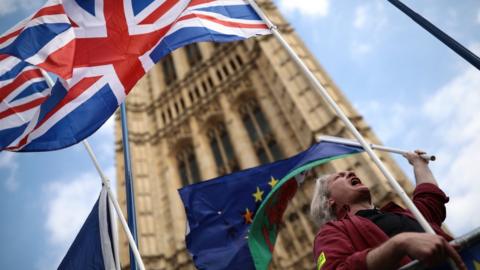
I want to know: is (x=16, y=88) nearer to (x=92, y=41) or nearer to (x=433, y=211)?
(x=92, y=41)

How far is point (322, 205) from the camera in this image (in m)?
2.32

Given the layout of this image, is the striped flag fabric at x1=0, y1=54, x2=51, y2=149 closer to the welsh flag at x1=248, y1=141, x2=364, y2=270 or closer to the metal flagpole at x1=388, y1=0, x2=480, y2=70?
the welsh flag at x1=248, y1=141, x2=364, y2=270

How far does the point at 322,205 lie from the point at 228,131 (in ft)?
51.3

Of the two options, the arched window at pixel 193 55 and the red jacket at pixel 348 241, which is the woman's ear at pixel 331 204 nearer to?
the red jacket at pixel 348 241

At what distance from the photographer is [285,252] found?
1222 centimetres

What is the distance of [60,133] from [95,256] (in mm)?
1428

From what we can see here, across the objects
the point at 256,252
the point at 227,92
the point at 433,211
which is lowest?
the point at 433,211

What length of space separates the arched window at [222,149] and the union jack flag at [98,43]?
12.5 m

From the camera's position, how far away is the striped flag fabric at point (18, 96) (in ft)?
14.1

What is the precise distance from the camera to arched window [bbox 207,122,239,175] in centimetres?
1670

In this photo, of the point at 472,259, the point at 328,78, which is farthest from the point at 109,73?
the point at 328,78

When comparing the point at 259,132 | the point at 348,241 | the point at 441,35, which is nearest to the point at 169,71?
the point at 259,132

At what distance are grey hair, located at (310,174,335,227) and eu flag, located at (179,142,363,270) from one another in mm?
1849

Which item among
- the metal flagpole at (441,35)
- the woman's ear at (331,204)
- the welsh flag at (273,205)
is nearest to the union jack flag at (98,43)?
the metal flagpole at (441,35)
